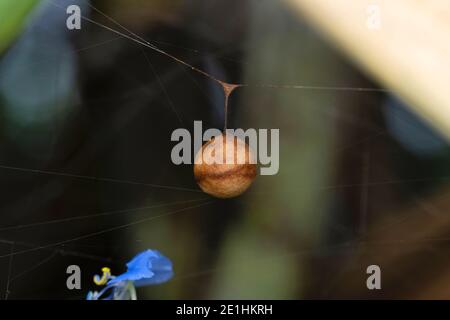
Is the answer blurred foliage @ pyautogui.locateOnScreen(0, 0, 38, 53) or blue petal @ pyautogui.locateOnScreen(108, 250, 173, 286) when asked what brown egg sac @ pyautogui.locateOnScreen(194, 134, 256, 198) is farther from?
blurred foliage @ pyautogui.locateOnScreen(0, 0, 38, 53)

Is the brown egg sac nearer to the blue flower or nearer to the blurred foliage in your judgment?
the blue flower

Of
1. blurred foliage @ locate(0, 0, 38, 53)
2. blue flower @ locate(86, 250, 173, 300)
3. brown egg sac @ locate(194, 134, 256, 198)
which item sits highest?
blurred foliage @ locate(0, 0, 38, 53)

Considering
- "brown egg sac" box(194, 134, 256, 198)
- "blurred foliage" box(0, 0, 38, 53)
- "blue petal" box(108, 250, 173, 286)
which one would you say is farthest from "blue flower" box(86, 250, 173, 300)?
"blurred foliage" box(0, 0, 38, 53)

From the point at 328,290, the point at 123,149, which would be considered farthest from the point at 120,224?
the point at 328,290

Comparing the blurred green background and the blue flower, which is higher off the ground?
the blurred green background

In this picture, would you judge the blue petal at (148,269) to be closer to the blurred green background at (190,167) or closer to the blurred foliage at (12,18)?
the blurred green background at (190,167)

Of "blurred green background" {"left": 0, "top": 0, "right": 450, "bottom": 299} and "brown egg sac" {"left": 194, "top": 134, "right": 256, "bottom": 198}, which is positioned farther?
"blurred green background" {"left": 0, "top": 0, "right": 450, "bottom": 299}

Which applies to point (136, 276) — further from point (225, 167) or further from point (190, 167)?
point (225, 167)
